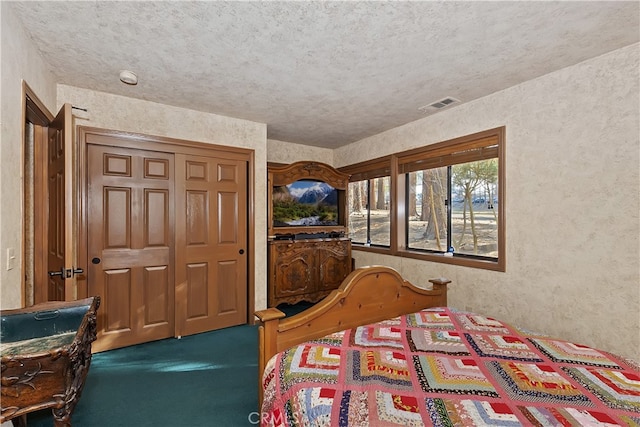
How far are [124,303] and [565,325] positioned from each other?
13.0 feet

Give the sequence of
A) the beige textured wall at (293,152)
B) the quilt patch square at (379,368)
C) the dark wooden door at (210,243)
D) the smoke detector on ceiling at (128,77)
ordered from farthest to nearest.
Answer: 1. the beige textured wall at (293,152)
2. the dark wooden door at (210,243)
3. the smoke detector on ceiling at (128,77)
4. the quilt patch square at (379,368)

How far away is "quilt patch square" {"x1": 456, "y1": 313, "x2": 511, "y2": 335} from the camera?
1894mm

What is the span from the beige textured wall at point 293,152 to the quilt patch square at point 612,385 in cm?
405

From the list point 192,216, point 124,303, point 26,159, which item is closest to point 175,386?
point 124,303

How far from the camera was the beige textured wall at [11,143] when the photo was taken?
61.6 inches

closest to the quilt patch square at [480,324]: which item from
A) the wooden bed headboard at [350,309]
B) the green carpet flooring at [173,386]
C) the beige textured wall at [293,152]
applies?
the wooden bed headboard at [350,309]

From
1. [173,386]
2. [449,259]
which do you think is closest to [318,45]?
[449,259]

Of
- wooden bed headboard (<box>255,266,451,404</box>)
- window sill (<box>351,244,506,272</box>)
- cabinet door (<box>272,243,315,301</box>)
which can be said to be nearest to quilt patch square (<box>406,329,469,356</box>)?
wooden bed headboard (<box>255,266,451,404</box>)

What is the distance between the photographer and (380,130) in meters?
4.04

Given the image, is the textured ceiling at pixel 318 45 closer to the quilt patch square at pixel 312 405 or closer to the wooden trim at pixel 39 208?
the wooden trim at pixel 39 208

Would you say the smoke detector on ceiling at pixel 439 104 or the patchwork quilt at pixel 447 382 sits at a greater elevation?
the smoke detector on ceiling at pixel 439 104

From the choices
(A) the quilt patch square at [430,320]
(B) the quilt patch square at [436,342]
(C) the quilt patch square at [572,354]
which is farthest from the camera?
(A) the quilt patch square at [430,320]

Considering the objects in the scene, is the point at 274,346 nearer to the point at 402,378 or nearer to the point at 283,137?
the point at 402,378

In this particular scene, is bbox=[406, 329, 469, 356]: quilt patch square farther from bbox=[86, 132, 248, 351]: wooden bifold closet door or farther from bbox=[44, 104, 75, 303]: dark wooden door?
bbox=[86, 132, 248, 351]: wooden bifold closet door
